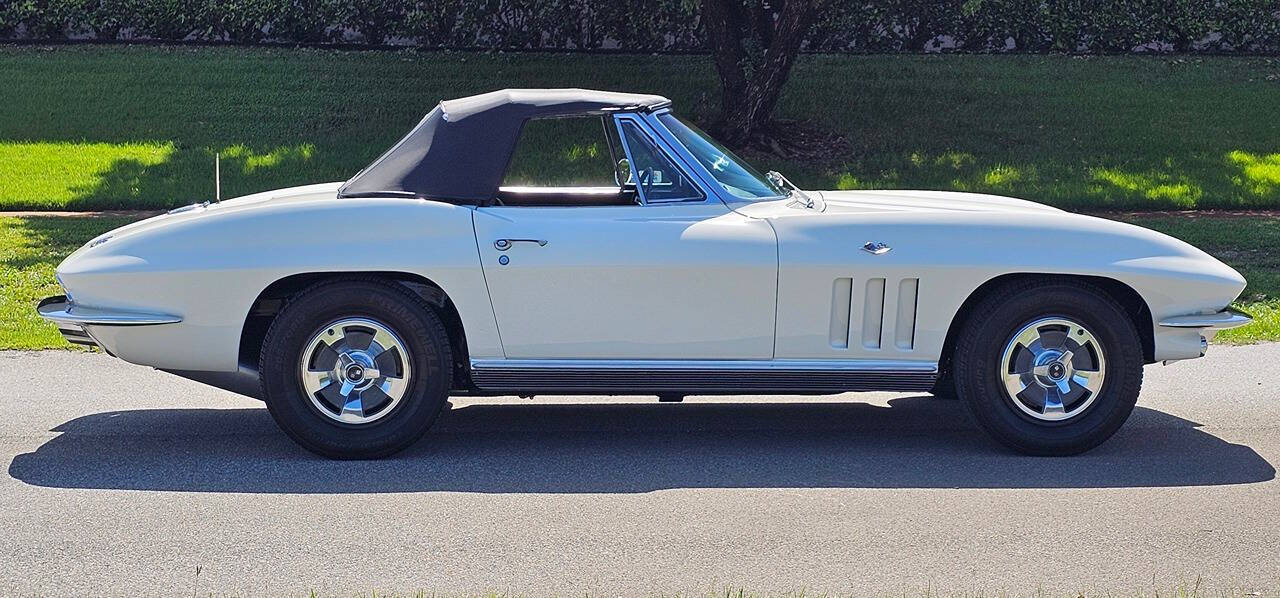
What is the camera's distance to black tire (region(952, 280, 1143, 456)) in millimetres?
6008

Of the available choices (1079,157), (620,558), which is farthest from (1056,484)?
(1079,157)

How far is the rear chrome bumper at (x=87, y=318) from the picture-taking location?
599 cm

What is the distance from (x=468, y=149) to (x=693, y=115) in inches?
473

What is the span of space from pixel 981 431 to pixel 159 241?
12.2 ft

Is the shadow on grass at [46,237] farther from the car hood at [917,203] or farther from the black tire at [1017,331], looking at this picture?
the black tire at [1017,331]

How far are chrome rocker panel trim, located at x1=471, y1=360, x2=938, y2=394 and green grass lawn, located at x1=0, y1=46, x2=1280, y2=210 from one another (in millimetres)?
9408

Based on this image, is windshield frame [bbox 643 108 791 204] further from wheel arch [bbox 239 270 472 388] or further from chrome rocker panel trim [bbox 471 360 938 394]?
wheel arch [bbox 239 270 472 388]

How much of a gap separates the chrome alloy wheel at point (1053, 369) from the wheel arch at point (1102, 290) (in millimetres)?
214

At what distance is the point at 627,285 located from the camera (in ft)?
19.6

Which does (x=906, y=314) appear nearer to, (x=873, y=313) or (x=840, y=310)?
(x=873, y=313)

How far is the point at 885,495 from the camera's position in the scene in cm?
565

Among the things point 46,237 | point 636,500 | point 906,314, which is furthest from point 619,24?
point 636,500

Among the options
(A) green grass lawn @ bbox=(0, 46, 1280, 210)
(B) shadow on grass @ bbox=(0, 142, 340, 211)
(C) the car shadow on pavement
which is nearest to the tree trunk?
(A) green grass lawn @ bbox=(0, 46, 1280, 210)

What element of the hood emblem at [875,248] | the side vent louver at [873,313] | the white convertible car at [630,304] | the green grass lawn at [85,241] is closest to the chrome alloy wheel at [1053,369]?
the white convertible car at [630,304]
